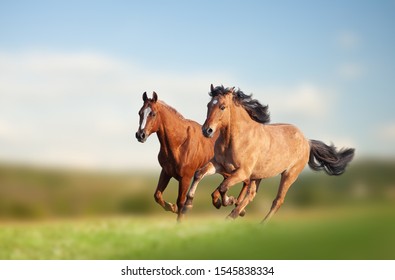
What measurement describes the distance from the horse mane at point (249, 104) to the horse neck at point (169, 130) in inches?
39.5

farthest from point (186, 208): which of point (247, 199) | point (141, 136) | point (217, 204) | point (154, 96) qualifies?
point (154, 96)

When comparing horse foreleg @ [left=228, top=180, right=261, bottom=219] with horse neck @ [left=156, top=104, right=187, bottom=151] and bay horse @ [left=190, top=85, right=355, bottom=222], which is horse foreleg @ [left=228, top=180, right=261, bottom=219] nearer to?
bay horse @ [left=190, top=85, right=355, bottom=222]

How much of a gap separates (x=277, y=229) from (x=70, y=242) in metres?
3.10

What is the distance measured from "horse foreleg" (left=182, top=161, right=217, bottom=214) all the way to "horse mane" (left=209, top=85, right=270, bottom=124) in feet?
3.65

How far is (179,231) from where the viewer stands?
37.7 feet

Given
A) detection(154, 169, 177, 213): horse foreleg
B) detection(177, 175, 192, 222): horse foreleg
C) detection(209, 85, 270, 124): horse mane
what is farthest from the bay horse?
detection(154, 169, 177, 213): horse foreleg

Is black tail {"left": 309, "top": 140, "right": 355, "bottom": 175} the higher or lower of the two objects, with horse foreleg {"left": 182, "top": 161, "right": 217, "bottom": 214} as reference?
higher

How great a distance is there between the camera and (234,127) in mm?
12375

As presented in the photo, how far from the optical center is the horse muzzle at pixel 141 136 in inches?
491

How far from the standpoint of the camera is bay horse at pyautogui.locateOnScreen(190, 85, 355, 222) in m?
12.2

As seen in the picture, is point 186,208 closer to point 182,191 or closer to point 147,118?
point 182,191

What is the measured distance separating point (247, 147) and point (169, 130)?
1.42 meters

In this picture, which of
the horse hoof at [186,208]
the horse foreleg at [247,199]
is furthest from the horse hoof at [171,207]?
the horse foreleg at [247,199]

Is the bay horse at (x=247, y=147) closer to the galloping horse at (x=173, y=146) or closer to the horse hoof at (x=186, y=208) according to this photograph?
the horse hoof at (x=186, y=208)
